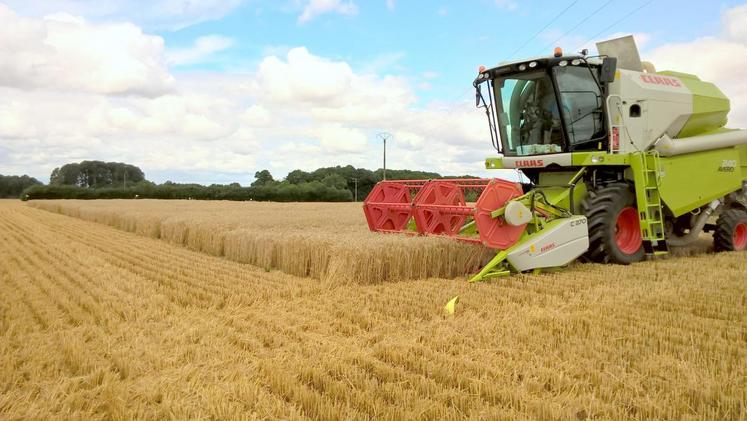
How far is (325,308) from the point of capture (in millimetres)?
4668

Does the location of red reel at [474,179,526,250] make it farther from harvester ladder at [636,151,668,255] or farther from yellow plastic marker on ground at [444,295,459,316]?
harvester ladder at [636,151,668,255]

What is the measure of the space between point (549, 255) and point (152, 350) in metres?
4.45

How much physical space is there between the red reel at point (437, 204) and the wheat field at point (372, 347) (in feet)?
3.94

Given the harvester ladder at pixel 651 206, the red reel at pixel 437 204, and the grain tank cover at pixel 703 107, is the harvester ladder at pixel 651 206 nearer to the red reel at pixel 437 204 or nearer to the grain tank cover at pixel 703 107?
the grain tank cover at pixel 703 107

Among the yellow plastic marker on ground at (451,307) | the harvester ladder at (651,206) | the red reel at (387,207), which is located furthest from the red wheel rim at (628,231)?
the yellow plastic marker on ground at (451,307)

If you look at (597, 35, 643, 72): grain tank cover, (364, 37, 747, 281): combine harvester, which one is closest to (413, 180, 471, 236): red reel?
(364, 37, 747, 281): combine harvester

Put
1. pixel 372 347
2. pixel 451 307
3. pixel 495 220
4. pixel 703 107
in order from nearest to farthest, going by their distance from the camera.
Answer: pixel 372 347
pixel 451 307
pixel 495 220
pixel 703 107

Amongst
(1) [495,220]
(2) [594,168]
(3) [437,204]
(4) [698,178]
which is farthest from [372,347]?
(4) [698,178]

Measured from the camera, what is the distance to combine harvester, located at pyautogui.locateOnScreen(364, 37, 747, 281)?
6633mm

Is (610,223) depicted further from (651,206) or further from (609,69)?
(609,69)

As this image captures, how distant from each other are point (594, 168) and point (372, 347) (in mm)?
5243

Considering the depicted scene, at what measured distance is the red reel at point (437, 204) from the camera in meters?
7.12

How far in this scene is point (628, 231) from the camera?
762 cm

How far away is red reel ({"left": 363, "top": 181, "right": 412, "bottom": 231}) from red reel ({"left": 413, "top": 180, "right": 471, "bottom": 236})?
1.59 feet
